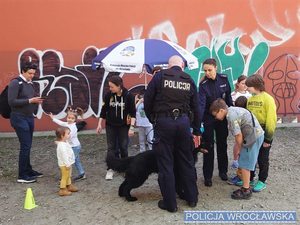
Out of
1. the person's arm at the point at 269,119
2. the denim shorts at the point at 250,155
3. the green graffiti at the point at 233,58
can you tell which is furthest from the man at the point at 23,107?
the green graffiti at the point at 233,58

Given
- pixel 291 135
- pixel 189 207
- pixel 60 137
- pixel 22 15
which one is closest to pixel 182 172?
pixel 189 207

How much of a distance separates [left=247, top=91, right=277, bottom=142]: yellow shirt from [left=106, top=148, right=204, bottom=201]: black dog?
39.2 inches

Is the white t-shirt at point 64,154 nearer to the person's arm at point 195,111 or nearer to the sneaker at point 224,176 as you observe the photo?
the person's arm at point 195,111

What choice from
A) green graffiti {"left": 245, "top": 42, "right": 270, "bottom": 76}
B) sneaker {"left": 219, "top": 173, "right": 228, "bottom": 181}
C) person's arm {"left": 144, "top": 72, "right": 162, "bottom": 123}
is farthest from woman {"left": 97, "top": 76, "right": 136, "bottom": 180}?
green graffiti {"left": 245, "top": 42, "right": 270, "bottom": 76}

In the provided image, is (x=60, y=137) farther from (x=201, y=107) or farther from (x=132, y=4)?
(x=132, y=4)

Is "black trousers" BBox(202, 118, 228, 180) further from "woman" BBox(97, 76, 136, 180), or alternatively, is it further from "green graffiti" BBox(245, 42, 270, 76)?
"green graffiti" BBox(245, 42, 270, 76)

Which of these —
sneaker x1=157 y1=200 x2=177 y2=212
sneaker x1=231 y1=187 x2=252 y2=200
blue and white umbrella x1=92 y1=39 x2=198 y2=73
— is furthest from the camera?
blue and white umbrella x1=92 y1=39 x2=198 y2=73

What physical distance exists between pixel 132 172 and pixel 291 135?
5440mm

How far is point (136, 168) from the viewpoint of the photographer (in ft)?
16.8

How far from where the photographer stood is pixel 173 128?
15.9 ft

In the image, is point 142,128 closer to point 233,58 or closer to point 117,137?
point 117,137

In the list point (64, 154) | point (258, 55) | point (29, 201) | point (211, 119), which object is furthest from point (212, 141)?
point (258, 55)

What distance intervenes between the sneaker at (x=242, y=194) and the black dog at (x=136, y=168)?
727mm

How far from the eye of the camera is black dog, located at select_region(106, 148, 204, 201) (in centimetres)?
512
